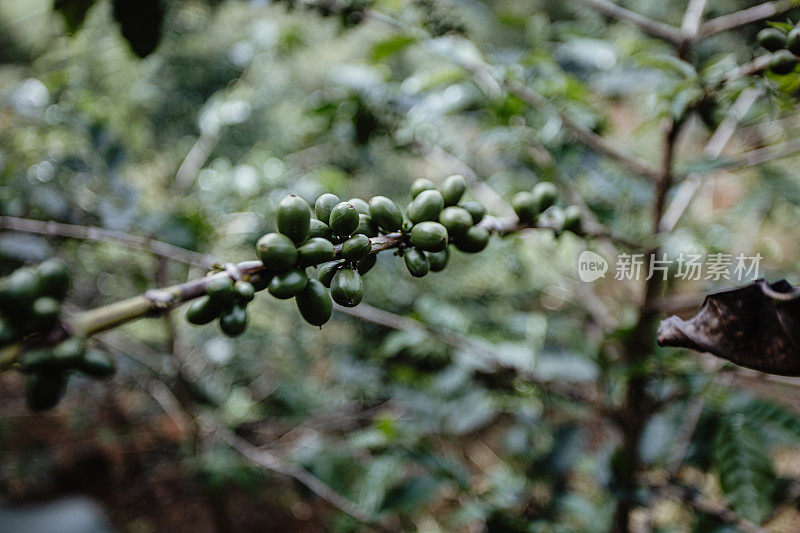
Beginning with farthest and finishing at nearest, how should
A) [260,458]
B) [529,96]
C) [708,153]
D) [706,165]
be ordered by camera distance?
[260,458] < [708,153] < [529,96] < [706,165]

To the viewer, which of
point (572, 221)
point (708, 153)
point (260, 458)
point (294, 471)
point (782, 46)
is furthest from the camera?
point (260, 458)

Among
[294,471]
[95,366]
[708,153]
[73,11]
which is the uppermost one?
[73,11]

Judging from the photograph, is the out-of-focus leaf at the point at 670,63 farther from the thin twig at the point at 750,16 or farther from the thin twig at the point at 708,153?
the thin twig at the point at 708,153

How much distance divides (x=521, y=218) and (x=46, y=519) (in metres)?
2.75

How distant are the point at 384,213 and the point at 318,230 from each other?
0.08 m

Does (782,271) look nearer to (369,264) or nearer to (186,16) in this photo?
(369,264)

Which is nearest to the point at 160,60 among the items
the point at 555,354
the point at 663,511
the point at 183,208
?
the point at 183,208

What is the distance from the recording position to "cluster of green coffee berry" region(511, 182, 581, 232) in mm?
720

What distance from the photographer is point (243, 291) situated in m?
0.46

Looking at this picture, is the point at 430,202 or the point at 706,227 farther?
the point at 706,227

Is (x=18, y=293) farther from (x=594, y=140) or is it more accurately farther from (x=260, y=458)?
(x=260, y=458)

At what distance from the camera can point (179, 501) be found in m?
2.94

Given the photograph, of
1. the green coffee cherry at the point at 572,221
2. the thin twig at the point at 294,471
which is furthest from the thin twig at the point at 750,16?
the thin twig at the point at 294,471

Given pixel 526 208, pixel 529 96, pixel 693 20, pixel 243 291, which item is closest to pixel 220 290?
pixel 243 291
